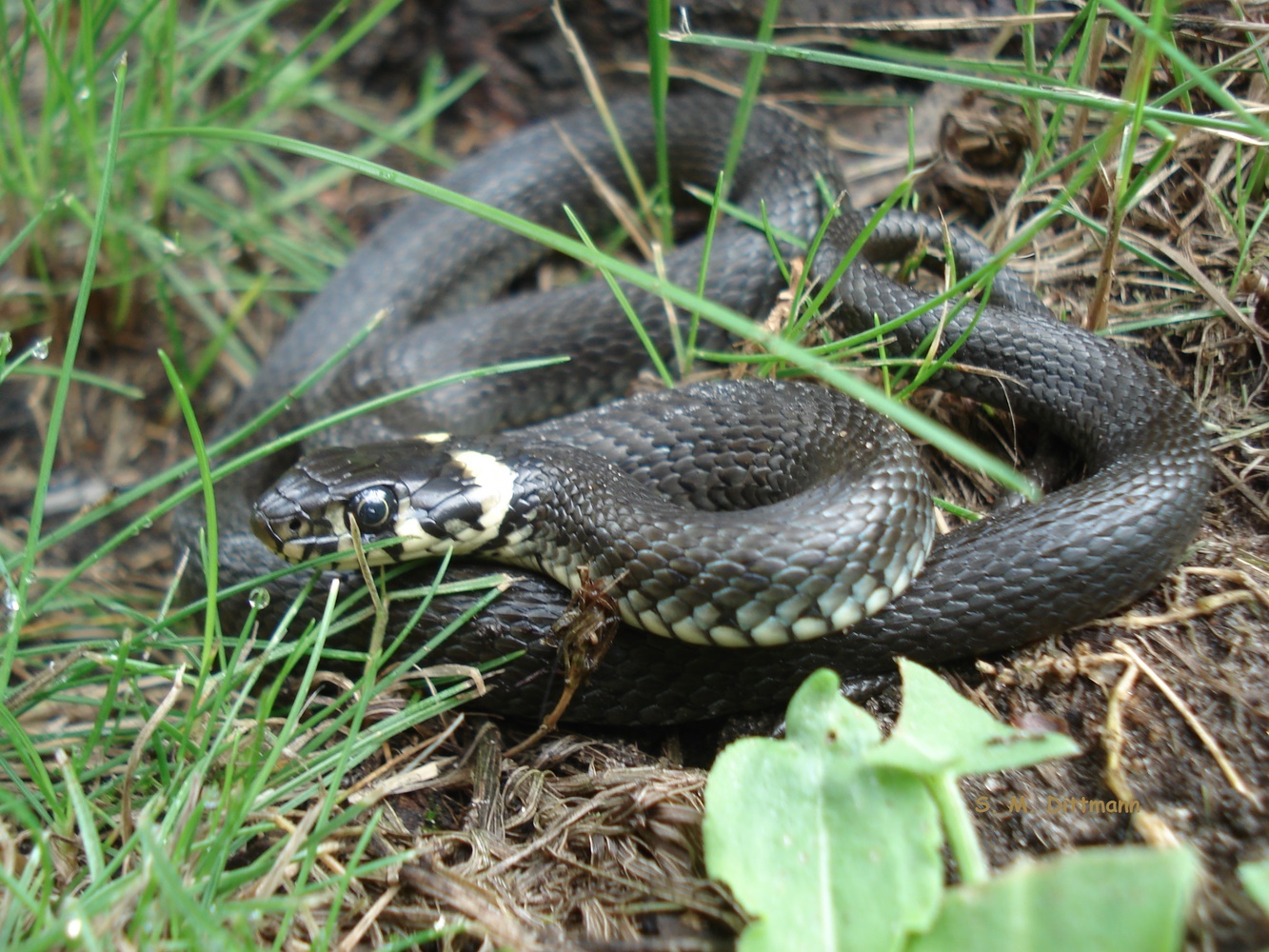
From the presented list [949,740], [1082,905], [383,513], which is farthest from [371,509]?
[1082,905]

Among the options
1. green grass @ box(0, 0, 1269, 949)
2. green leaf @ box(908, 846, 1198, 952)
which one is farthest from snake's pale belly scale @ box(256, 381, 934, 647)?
green leaf @ box(908, 846, 1198, 952)

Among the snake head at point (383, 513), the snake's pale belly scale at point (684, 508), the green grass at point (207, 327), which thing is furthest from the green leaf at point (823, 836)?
the snake head at point (383, 513)

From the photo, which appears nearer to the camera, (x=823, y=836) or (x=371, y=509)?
(x=823, y=836)

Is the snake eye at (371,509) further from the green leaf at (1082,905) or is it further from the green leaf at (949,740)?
the green leaf at (1082,905)

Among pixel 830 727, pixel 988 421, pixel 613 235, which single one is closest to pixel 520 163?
pixel 613 235

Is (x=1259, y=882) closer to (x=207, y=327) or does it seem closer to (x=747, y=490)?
(x=747, y=490)

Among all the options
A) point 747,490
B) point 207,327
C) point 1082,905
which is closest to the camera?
point 1082,905

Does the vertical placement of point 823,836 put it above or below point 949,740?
below

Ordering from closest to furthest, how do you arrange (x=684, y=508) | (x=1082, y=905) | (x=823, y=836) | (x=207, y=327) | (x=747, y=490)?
(x=1082, y=905), (x=823, y=836), (x=684, y=508), (x=747, y=490), (x=207, y=327)

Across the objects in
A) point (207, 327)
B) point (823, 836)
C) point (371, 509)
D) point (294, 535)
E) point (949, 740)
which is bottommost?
point (207, 327)
